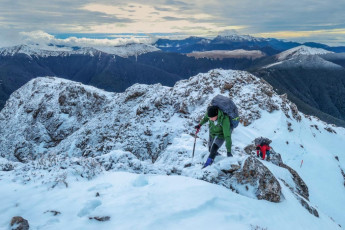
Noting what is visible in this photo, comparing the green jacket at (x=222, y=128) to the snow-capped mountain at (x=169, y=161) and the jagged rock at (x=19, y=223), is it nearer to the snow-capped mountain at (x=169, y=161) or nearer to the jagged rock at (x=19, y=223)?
the snow-capped mountain at (x=169, y=161)

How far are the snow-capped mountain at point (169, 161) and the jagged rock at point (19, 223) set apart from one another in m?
0.18

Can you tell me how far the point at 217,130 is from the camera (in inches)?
377

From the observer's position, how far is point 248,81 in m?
34.0

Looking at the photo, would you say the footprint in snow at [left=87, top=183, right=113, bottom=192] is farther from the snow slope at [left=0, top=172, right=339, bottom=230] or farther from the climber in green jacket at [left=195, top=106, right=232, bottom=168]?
the climber in green jacket at [left=195, top=106, right=232, bottom=168]

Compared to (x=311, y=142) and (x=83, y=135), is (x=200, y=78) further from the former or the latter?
(x=83, y=135)

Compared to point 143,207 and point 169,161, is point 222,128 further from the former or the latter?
point 143,207

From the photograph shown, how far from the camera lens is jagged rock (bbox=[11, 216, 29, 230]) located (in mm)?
4883

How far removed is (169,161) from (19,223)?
28.2 feet

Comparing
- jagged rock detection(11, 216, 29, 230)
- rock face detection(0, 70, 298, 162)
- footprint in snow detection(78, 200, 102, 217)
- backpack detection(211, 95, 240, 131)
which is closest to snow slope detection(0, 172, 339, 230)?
footprint in snow detection(78, 200, 102, 217)

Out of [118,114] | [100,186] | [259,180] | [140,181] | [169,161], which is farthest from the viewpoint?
[118,114]

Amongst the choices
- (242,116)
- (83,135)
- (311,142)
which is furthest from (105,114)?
(311,142)

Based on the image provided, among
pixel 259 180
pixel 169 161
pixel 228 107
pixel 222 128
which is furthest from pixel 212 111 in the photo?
pixel 169 161

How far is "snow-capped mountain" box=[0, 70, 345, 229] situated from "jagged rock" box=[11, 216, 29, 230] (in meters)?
0.18

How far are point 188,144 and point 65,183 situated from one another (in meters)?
9.25
